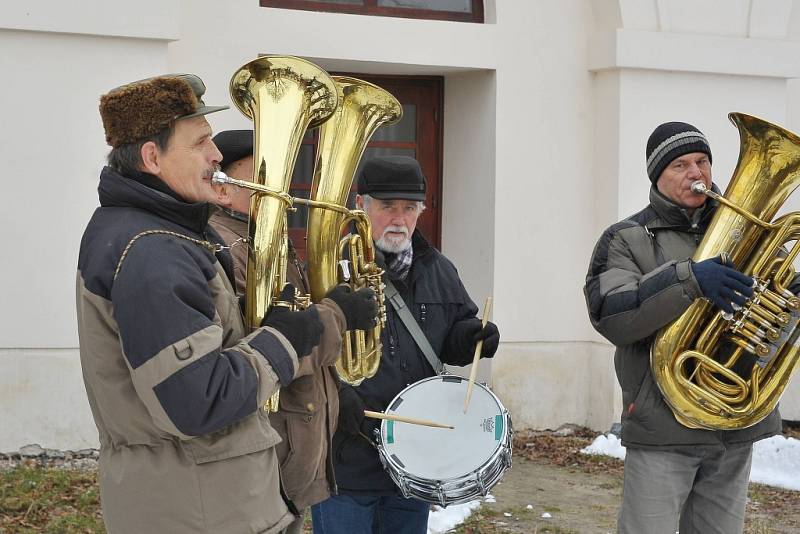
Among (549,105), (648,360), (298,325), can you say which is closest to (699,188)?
(648,360)

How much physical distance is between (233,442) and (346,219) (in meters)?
0.91

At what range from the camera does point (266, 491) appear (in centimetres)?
272

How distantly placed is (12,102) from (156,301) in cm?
410

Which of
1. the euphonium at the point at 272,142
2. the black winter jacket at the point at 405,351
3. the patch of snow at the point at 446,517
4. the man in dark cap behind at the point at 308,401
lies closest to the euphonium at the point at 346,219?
the man in dark cap behind at the point at 308,401

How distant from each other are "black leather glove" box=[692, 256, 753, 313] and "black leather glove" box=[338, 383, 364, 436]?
1180 mm

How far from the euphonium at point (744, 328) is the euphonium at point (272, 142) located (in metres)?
1.43

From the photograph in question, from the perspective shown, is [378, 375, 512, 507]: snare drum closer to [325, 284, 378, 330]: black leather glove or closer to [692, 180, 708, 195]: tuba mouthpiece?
[325, 284, 378, 330]: black leather glove

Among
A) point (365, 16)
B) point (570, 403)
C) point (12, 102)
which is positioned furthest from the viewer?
point (570, 403)

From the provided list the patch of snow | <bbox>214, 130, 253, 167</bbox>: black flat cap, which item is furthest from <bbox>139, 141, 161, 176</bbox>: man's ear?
the patch of snow

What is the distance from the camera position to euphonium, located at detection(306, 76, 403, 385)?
Answer: 3.25 m

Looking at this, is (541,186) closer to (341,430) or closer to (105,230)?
(341,430)

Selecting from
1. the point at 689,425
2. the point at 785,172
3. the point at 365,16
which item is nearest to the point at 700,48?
the point at 365,16

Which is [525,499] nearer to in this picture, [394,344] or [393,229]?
[394,344]

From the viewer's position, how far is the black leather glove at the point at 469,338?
387cm
